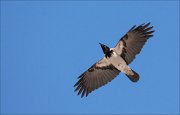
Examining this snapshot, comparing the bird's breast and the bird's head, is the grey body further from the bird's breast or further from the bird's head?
the bird's head

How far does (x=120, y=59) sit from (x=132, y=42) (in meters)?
0.84

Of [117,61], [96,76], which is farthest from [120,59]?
[96,76]

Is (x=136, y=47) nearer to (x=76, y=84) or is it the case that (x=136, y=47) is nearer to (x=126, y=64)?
(x=126, y=64)

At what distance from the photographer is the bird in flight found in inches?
968

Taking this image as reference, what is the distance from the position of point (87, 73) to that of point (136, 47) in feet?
8.62

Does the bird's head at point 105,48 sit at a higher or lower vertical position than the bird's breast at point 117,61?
higher

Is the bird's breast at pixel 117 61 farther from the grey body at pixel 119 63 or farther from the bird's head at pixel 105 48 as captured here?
the bird's head at pixel 105 48

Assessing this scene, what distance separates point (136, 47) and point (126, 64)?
797 millimetres

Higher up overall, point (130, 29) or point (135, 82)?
point (130, 29)

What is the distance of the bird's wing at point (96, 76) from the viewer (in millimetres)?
25477

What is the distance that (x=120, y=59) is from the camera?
81.2 feet

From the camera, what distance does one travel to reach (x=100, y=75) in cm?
2580

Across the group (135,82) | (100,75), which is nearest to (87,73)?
(100,75)

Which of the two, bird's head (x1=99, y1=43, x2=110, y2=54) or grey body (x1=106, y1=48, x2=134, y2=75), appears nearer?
grey body (x1=106, y1=48, x2=134, y2=75)
